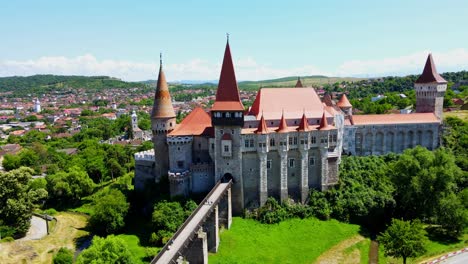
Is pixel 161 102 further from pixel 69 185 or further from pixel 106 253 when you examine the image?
pixel 69 185

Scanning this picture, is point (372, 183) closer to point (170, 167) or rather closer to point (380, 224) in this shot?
point (380, 224)

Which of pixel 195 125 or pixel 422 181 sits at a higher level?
pixel 195 125

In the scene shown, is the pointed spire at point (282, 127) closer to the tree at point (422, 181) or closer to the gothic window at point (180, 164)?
the gothic window at point (180, 164)

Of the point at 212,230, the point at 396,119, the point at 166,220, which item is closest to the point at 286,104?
the point at 212,230

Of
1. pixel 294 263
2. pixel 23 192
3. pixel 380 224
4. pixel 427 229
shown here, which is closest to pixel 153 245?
pixel 294 263

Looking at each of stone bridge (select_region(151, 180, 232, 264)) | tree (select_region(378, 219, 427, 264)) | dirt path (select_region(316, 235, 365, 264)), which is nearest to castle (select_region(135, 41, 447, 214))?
stone bridge (select_region(151, 180, 232, 264))

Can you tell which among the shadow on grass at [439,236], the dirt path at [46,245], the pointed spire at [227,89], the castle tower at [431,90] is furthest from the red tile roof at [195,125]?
the castle tower at [431,90]
